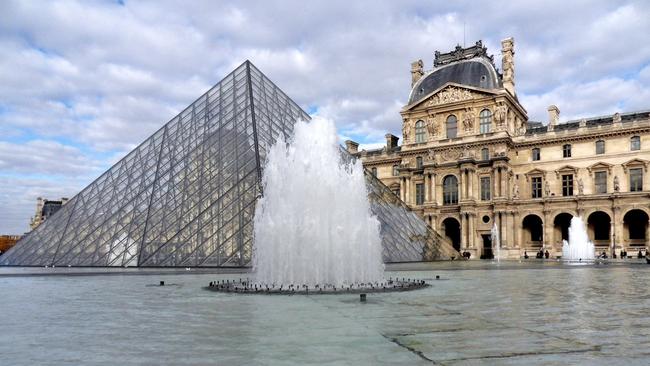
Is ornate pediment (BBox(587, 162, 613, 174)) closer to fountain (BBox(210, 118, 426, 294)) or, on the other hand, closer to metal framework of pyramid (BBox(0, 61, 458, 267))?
metal framework of pyramid (BBox(0, 61, 458, 267))

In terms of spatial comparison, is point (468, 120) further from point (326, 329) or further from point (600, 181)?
point (326, 329)

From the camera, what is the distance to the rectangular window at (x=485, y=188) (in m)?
49.2

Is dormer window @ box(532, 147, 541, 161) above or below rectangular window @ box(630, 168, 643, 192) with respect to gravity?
above

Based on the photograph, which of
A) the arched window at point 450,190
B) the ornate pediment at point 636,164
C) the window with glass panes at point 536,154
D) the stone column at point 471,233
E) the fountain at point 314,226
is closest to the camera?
the fountain at point 314,226

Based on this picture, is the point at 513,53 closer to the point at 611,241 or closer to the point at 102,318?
the point at 611,241

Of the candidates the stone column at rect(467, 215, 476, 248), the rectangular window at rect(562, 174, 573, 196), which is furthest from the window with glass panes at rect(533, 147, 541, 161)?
the stone column at rect(467, 215, 476, 248)

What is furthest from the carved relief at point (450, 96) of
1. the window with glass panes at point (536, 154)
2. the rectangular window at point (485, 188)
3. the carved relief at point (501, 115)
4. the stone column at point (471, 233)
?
the stone column at point (471, 233)

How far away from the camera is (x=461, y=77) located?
2039 inches

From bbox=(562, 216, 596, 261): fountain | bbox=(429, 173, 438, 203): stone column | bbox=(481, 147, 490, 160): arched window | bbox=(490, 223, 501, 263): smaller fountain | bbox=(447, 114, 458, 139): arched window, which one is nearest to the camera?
bbox=(562, 216, 596, 261): fountain

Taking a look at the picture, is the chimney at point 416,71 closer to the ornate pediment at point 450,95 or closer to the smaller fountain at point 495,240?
the ornate pediment at point 450,95

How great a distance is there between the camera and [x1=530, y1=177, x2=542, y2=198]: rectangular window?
48.7m

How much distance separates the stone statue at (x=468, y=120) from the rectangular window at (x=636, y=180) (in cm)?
1354

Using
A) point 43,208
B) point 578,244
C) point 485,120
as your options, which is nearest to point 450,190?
point 485,120

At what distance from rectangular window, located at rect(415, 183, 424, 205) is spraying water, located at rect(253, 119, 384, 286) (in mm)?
37343
